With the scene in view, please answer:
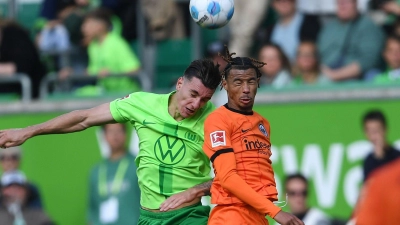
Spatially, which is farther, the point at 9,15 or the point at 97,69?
the point at 9,15

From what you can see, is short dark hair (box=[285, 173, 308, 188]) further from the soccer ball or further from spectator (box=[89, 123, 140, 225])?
the soccer ball

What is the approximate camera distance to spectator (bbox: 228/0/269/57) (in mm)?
10875

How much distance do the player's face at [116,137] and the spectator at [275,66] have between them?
193cm

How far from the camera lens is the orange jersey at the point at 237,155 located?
5945mm

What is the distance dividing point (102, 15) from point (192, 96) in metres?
5.19

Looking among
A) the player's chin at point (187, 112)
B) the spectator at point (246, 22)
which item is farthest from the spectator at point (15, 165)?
the player's chin at point (187, 112)

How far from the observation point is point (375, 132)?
34.3 ft

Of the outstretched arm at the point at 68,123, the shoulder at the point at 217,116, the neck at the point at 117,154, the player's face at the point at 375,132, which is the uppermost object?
the shoulder at the point at 217,116

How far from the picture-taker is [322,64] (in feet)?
34.7

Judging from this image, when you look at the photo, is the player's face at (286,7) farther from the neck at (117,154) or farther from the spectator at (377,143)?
the neck at (117,154)

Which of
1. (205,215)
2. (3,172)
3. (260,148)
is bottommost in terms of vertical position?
(3,172)

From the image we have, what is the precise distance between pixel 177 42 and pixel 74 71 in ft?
4.70

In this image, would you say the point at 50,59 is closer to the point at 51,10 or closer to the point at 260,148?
the point at 51,10

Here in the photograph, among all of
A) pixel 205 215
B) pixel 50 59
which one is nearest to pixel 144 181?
pixel 205 215
